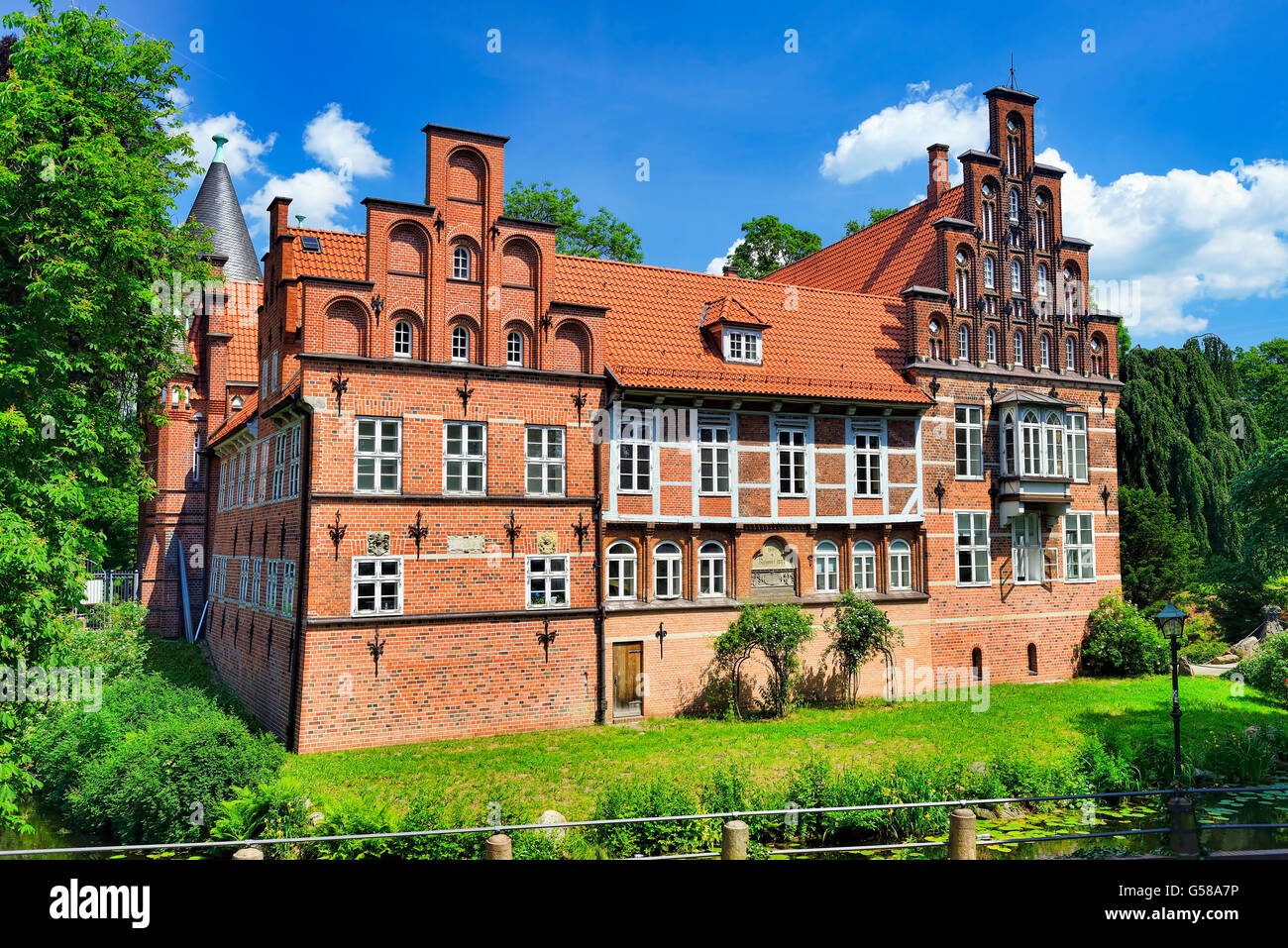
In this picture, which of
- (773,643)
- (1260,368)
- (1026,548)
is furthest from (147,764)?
(1260,368)

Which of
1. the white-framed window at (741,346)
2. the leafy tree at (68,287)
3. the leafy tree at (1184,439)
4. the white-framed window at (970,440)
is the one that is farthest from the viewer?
the leafy tree at (1184,439)

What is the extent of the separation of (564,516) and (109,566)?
25819mm

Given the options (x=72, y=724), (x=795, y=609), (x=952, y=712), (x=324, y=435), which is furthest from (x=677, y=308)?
(x=72, y=724)

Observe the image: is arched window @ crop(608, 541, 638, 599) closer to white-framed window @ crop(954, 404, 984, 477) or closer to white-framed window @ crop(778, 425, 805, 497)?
white-framed window @ crop(778, 425, 805, 497)

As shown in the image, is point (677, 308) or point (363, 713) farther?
point (677, 308)

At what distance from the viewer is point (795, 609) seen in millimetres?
19828

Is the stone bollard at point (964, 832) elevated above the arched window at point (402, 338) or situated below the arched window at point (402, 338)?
below

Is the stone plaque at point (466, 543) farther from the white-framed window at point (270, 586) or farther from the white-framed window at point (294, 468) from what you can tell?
the white-framed window at point (270, 586)

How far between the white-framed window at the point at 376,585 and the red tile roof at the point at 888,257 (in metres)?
16.3

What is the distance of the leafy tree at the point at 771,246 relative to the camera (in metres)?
37.1

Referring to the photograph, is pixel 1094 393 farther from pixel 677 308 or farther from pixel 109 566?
pixel 109 566

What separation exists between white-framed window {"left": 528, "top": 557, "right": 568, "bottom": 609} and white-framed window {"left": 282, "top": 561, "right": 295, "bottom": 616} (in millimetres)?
4569

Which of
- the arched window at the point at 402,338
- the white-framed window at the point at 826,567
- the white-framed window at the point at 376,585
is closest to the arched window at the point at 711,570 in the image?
the white-framed window at the point at 826,567

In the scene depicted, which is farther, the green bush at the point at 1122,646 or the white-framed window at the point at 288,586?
the green bush at the point at 1122,646
